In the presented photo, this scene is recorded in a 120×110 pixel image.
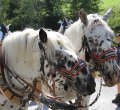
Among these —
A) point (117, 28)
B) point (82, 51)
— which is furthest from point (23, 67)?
point (117, 28)

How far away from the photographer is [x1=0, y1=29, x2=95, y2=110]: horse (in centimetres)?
445

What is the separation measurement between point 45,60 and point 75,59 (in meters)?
0.32

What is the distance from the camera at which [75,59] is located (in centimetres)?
445

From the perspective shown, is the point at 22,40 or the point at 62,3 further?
the point at 62,3

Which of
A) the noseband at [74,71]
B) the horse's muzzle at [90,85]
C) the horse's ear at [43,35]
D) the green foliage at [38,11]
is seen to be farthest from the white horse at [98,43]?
the green foliage at [38,11]

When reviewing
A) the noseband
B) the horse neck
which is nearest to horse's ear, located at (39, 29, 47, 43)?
the noseband

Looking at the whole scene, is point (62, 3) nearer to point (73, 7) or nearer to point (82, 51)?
point (73, 7)

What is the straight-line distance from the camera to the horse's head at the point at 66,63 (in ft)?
14.6

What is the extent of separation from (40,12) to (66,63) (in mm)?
21676

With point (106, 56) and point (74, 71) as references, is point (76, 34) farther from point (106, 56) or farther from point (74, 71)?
point (74, 71)

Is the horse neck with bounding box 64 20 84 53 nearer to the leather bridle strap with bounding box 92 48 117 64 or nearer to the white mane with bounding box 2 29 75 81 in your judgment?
the leather bridle strap with bounding box 92 48 117 64

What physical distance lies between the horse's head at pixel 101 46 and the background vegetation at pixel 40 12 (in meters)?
18.5

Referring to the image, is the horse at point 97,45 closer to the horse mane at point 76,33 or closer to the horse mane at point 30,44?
the horse mane at point 76,33

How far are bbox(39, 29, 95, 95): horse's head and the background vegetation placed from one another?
782 inches
